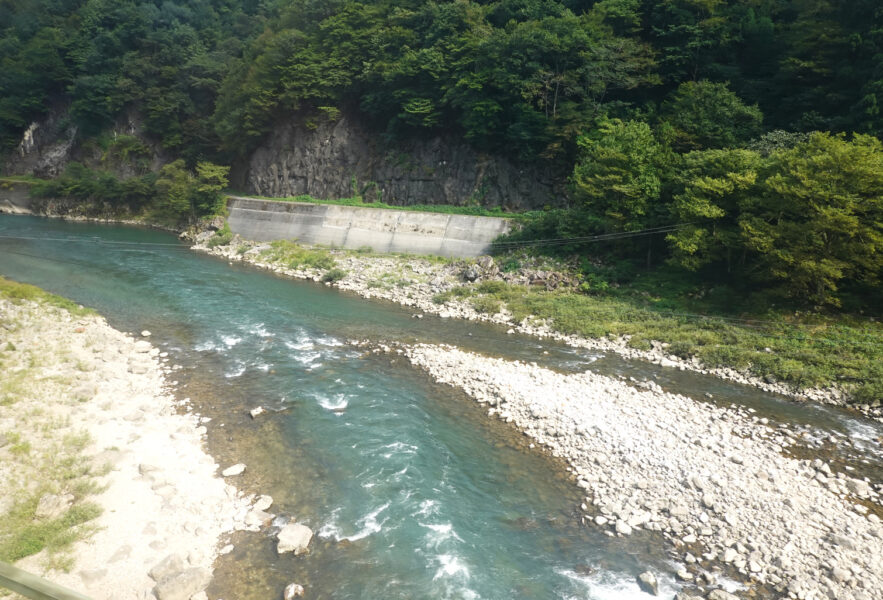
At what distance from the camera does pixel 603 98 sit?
2989 cm

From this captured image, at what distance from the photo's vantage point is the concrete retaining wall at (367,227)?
27.5 metres

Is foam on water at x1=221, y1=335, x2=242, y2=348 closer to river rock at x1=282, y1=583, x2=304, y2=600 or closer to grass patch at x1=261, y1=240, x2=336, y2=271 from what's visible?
river rock at x1=282, y1=583, x2=304, y2=600

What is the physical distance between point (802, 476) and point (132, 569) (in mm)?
11787

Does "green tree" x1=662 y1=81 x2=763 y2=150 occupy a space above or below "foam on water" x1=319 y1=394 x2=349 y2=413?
above

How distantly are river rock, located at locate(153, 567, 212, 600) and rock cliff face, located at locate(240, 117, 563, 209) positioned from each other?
1128 inches

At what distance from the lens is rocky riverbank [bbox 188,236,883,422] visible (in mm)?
14398

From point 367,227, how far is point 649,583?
2689cm

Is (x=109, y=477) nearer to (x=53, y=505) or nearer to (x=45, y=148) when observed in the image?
(x=53, y=505)

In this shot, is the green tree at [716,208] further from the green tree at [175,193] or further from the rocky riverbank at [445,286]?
the green tree at [175,193]

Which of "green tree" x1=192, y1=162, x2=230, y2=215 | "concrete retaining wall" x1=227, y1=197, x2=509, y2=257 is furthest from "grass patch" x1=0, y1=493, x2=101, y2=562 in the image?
"green tree" x1=192, y1=162, x2=230, y2=215

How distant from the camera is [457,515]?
8031 mm

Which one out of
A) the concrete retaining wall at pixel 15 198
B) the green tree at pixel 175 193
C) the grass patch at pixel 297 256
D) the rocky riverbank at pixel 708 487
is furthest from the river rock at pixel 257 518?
the concrete retaining wall at pixel 15 198

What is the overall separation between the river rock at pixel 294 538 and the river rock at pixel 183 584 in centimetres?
102

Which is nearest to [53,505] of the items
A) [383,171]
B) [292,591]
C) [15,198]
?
[292,591]
